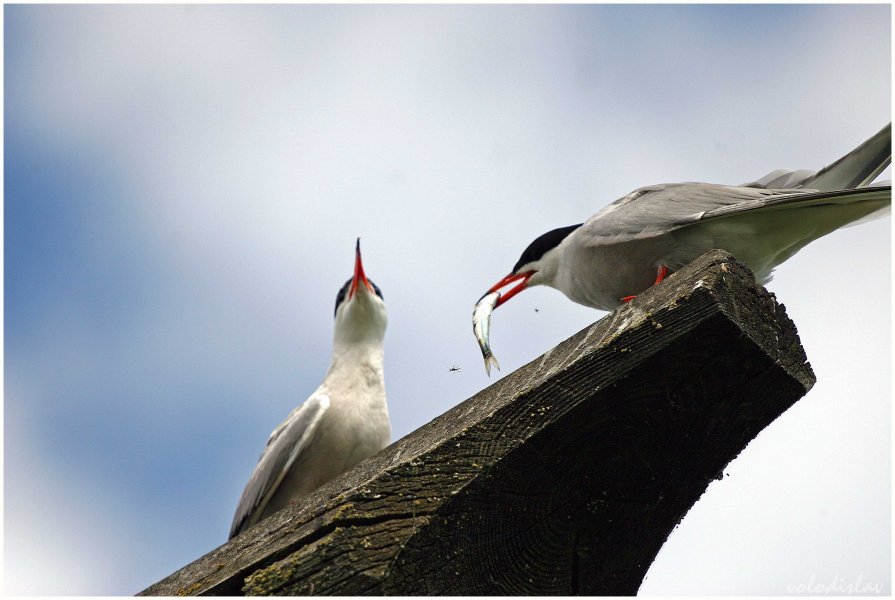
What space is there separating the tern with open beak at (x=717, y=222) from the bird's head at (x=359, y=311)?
7.74ft

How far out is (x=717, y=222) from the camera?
380 cm

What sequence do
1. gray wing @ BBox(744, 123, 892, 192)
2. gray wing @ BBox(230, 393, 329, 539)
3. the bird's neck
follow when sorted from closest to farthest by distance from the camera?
1. gray wing @ BBox(744, 123, 892, 192)
2. gray wing @ BBox(230, 393, 329, 539)
3. the bird's neck

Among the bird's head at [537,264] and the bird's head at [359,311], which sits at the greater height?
the bird's head at [359,311]

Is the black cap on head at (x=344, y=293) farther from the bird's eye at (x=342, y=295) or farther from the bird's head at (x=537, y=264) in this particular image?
the bird's head at (x=537, y=264)

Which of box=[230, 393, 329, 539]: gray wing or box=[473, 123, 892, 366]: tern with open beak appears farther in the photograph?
box=[230, 393, 329, 539]: gray wing

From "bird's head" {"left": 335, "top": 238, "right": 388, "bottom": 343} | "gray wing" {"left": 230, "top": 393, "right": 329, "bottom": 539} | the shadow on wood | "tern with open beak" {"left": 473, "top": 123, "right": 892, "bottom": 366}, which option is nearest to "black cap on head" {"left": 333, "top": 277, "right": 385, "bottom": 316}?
"bird's head" {"left": 335, "top": 238, "right": 388, "bottom": 343}

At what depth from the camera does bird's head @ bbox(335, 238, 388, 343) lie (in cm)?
671

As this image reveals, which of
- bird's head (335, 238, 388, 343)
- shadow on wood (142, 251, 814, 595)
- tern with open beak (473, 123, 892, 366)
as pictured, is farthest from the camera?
bird's head (335, 238, 388, 343)

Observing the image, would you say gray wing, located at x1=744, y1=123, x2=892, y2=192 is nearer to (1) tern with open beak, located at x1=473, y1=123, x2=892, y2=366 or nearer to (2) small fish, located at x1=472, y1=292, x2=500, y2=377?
(1) tern with open beak, located at x1=473, y1=123, x2=892, y2=366

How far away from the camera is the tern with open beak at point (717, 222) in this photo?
12.2 feet

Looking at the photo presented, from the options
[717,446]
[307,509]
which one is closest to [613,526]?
[717,446]

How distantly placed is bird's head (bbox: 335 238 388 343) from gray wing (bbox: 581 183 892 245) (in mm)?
2797

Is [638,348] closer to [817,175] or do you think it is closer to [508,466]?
[508,466]

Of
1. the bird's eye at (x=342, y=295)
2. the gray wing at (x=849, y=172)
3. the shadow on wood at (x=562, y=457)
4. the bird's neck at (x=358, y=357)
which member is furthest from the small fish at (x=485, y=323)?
the bird's eye at (x=342, y=295)
